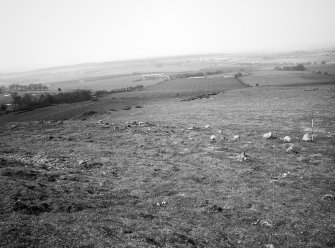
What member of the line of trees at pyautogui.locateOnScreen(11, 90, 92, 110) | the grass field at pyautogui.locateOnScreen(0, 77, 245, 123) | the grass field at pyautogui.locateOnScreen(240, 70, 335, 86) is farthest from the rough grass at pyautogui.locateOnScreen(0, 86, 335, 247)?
the grass field at pyautogui.locateOnScreen(240, 70, 335, 86)

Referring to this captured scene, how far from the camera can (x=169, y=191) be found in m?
14.8

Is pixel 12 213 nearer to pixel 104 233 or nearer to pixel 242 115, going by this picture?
pixel 104 233

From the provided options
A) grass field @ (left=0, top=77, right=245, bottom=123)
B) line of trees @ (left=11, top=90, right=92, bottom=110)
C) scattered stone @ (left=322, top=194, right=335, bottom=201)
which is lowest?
scattered stone @ (left=322, top=194, right=335, bottom=201)

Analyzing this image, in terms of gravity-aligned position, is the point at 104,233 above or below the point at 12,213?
below

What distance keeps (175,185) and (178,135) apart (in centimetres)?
1195

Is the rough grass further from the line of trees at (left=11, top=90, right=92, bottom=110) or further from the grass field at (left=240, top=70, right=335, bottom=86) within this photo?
the grass field at (left=240, top=70, right=335, bottom=86)

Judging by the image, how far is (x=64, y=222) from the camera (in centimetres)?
1066

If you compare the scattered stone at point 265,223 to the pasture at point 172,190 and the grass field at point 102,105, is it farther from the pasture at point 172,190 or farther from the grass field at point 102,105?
the grass field at point 102,105

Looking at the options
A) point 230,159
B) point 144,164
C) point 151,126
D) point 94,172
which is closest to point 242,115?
point 151,126

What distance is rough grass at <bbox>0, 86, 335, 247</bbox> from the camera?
1031cm

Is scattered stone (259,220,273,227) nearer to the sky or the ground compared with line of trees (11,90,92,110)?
nearer to the ground

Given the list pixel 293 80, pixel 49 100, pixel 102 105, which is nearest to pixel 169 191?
pixel 102 105

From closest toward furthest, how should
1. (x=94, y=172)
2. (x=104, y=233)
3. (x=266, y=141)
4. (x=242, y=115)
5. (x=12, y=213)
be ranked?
(x=104, y=233)
(x=12, y=213)
(x=94, y=172)
(x=266, y=141)
(x=242, y=115)

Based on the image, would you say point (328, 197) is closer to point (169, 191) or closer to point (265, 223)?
point (265, 223)
